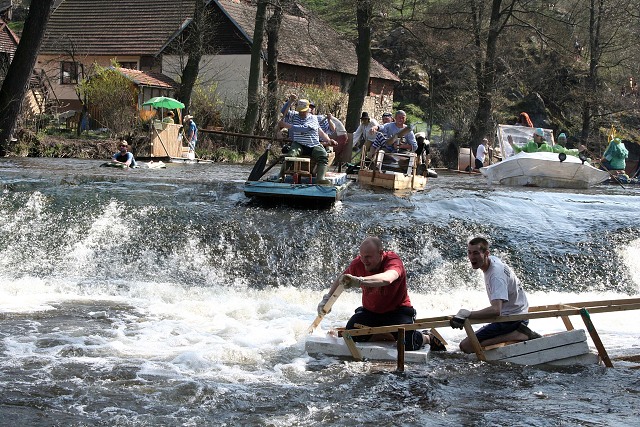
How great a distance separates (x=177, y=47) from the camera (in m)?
Answer: 42.0

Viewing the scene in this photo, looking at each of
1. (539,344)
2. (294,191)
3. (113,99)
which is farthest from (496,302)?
(113,99)

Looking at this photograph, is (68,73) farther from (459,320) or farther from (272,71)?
(459,320)

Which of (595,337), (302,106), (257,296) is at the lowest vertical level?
(257,296)

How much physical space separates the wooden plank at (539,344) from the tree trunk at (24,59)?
18.6 m

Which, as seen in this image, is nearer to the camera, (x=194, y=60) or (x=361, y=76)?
(x=194, y=60)

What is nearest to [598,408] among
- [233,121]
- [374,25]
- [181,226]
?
[181,226]

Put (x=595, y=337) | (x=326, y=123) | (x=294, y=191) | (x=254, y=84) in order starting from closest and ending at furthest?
(x=595, y=337) → (x=294, y=191) → (x=326, y=123) → (x=254, y=84)

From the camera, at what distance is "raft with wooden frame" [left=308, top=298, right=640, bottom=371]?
9297 millimetres

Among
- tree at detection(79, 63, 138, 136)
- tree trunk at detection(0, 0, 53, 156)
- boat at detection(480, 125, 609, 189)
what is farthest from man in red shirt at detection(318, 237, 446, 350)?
tree at detection(79, 63, 138, 136)

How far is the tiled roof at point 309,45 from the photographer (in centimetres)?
4497

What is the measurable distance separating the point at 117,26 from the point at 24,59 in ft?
79.7

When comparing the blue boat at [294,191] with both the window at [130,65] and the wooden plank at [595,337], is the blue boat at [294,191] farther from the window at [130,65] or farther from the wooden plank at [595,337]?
the window at [130,65]

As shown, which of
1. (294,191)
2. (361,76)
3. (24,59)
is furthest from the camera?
(361,76)

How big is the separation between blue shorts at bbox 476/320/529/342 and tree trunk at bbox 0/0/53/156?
18.3m
